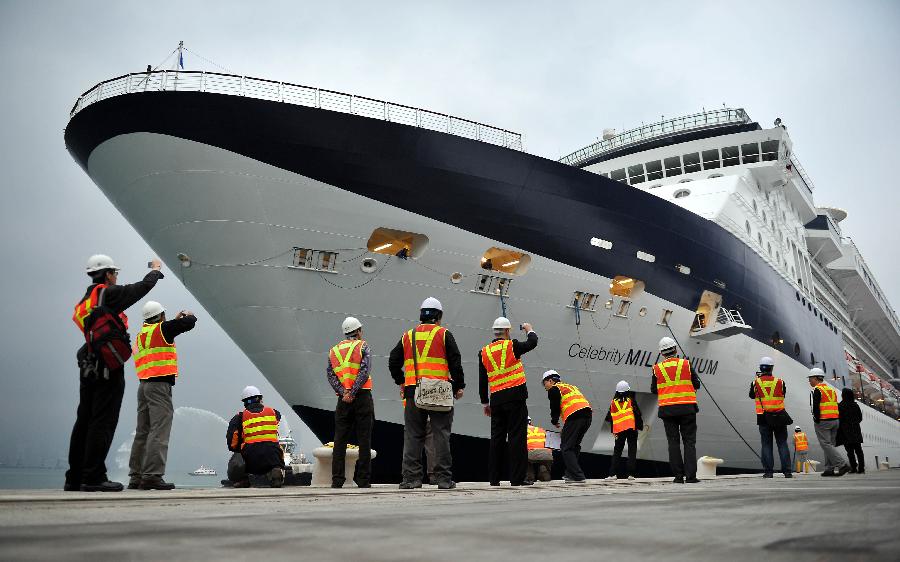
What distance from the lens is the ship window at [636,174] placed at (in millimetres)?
21078

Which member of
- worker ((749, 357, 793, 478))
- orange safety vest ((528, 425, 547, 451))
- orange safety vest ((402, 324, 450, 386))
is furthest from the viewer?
worker ((749, 357, 793, 478))

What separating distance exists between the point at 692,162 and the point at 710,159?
24.1 inches

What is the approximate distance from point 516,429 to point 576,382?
18.9 feet

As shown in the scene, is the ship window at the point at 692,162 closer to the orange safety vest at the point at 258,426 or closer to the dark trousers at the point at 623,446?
the dark trousers at the point at 623,446

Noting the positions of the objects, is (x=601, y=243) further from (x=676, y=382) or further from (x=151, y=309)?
(x=151, y=309)

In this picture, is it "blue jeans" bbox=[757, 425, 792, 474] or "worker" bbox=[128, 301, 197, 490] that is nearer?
"worker" bbox=[128, 301, 197, 490]

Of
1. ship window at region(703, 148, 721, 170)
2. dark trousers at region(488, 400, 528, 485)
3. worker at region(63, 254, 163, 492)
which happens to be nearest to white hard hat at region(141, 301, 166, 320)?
worker at region(63, 254, 163, 492)

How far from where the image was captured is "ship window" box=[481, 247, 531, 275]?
36.5ft

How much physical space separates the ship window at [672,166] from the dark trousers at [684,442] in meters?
14.0

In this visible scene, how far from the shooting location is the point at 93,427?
4.83 meters

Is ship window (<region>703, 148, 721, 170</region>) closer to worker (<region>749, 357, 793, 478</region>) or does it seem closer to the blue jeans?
worker (<region>749, 357, 793, 478</region>)

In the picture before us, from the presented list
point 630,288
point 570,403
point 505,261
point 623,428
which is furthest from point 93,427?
point 630,288

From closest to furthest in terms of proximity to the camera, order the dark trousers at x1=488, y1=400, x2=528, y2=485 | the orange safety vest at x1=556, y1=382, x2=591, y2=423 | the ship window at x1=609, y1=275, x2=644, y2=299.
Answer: the dark trousers at x1=488, y1=400, x2=528, y2=485, the orange safety vest at x1=556, y1=382, x2=591, y2=423, the ship window at x1=609, y1=275, x2=644, y2=299

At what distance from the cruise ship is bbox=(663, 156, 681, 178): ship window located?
645 centimetres
